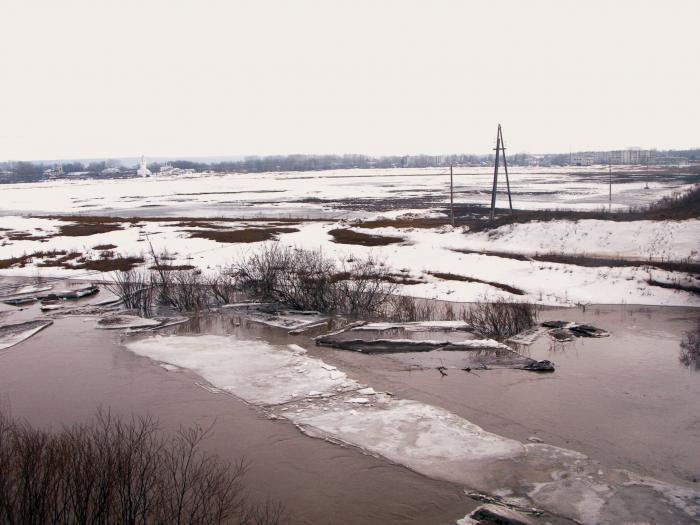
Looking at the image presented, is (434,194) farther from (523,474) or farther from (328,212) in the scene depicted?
(523,474)

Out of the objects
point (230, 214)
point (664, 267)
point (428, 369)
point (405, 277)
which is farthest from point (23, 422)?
point (230, 214)

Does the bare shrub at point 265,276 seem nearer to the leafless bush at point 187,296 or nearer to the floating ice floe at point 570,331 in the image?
the leafless bush at point 187,296

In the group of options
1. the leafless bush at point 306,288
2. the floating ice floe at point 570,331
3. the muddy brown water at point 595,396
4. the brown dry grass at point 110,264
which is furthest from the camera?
the brown dry grass at point 110,264

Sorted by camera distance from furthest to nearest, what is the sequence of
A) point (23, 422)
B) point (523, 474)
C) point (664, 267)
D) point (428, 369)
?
point (664, 267)
point (428, 369)
point (23, 422)
point (523, 474)

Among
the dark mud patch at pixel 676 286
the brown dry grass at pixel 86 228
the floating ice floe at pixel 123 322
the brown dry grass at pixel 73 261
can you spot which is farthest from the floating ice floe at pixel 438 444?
the brown dry grass at pixel 86 228

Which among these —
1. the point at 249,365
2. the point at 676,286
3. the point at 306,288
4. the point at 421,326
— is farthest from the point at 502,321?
the point at 676,286

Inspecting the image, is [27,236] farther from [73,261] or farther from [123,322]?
[123,322]
